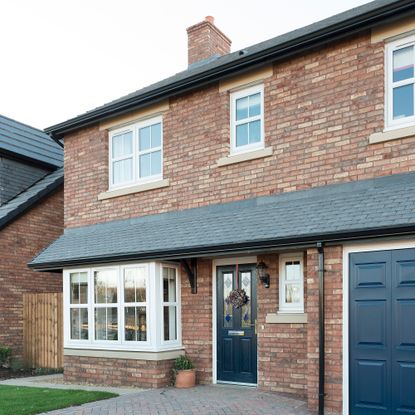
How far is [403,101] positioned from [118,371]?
23.1ft

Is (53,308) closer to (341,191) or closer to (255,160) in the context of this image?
(255,160)

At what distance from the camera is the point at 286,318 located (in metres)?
9.06

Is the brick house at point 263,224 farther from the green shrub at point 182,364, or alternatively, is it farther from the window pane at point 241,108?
the green shrub at point 182,364

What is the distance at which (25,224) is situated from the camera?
14664mm

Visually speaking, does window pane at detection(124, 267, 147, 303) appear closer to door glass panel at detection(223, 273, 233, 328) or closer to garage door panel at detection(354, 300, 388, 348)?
door glass panel at detection(223, 273, 233, 328)

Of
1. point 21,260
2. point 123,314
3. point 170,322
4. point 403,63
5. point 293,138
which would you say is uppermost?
point 403,63

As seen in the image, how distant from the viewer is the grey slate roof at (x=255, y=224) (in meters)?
7.50

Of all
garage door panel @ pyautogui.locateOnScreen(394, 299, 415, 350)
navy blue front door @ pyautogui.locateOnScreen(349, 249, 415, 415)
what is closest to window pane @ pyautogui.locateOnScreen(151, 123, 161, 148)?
navy blue front door @ pyautogui.locateOnScreen(349, 249, 415, 415)

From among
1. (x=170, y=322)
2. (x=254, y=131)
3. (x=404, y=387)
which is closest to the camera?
(x=404, y=387)

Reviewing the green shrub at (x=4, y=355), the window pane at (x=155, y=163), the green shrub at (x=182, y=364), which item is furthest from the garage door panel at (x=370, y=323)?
the green shrub at (x=4, y=355)

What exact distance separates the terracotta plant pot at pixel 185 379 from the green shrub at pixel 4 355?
214 inches

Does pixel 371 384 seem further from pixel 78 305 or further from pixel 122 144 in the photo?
pixel 122 144

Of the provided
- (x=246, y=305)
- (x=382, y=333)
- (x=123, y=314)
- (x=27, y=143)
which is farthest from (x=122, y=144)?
(x=382, y=333)

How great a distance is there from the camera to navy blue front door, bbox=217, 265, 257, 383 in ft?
32.0
